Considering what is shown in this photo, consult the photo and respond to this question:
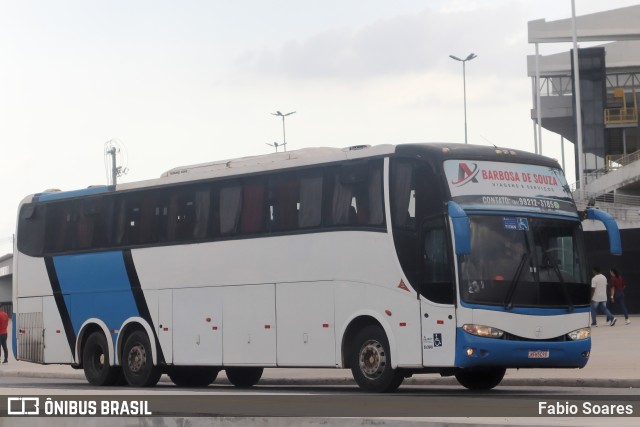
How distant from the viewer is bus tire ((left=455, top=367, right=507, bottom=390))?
20.6 m

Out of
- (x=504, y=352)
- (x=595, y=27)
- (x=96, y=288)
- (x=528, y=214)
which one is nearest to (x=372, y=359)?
(x=504, y=352)

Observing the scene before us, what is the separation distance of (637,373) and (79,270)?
10753 millimetres

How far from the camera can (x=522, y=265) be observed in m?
18.6

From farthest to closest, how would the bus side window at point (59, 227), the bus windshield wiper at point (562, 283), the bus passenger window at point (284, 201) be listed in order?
the bus side window at point (59, 227), the bus passenger window at point (284, 201), the bus windshield wiper at point (562, 283)

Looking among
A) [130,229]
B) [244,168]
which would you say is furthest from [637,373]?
[130,229]

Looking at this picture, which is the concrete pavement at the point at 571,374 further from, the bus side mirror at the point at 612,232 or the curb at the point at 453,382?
the bus side mirror at the point at 612,232

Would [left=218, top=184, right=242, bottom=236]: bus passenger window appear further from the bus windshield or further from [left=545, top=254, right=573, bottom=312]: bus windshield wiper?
[left=545, top=254, right=573, bottom=312]: bus windshield wiper

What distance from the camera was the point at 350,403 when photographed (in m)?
15.9

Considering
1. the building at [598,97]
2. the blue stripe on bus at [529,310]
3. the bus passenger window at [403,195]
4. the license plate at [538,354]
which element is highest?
the building at [598,97]

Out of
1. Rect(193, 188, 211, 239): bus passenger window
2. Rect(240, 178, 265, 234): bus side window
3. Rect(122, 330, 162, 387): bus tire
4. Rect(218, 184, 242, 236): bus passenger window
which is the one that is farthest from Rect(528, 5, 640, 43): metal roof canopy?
Rect(240, 178, 265, 234): bus side window

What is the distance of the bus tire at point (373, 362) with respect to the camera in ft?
63.0

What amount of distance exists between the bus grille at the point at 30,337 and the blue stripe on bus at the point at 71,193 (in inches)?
94.0

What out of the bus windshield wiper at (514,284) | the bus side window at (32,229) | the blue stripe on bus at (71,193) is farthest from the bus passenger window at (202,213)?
the bus windshield wiper at (514,284)

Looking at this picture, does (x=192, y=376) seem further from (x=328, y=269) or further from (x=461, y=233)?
(x=461, y=233)
